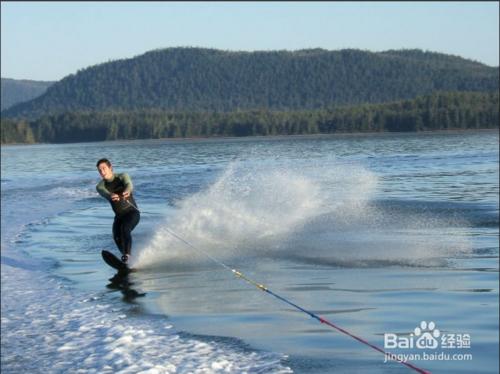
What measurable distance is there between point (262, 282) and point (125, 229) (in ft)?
9.60

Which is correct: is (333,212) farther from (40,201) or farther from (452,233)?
(40,201)

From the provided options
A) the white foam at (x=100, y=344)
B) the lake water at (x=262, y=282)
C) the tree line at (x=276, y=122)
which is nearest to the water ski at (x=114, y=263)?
the lake water at (x=262, y=282)

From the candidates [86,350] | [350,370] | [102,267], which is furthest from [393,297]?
[102,267]

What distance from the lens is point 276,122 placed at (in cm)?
13012

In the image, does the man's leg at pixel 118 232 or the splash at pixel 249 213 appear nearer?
the man's leg at pixel 118 232

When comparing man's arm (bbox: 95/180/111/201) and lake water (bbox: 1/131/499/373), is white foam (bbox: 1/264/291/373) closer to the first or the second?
lake water (bbox: 1/131/499/373)

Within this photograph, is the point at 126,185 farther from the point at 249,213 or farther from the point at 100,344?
the point at 249,213

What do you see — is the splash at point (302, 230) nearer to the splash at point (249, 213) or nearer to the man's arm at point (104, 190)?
the splash at point (249, 213)

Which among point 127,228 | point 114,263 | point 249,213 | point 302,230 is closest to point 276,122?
point 249,213

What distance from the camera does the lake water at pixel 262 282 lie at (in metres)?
7.23

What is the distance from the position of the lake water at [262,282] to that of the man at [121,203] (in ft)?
1.69

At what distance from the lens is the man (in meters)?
12.4

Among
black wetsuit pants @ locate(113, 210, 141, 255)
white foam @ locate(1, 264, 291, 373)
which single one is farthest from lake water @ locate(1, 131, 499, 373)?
black wetsuit pants @ locate(113, 210, 141, 255)

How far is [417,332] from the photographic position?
296 inches
